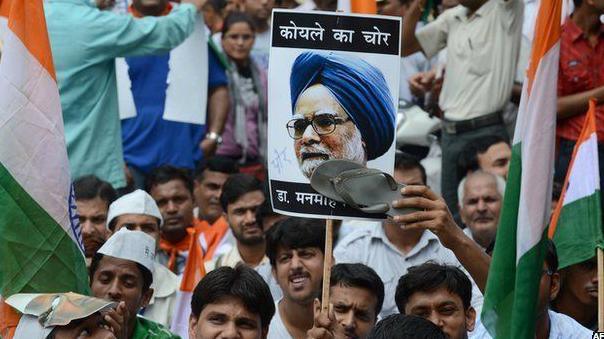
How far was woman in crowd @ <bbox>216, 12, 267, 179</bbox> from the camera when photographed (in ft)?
41.9

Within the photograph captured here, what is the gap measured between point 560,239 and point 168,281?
238cm

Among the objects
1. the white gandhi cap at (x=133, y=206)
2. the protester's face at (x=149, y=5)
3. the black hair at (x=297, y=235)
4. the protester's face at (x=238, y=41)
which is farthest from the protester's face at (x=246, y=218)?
the protester's face at (x=238, y=41)

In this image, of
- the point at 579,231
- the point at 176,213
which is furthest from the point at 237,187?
the point at 579,231

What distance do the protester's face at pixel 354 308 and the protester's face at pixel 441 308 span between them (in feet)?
1.48

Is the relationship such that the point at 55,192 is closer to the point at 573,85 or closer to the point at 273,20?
the point at 273,20

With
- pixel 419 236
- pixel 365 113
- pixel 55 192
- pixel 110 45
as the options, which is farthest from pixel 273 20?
pixel 110 45

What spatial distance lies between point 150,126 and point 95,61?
1.69 metres

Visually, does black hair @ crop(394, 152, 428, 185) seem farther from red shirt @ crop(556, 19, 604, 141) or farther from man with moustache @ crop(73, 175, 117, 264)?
man with moustache @ crop(73, 175, 117, 264)

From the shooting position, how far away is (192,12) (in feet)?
34.3

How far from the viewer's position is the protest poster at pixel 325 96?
671 cm

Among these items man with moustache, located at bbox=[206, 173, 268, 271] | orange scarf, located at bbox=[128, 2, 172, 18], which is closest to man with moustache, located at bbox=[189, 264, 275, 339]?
man with moustache, located at bbox=[206, 173, 268, 271]

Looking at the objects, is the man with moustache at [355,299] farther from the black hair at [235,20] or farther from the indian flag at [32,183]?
the black hair at [235,20]

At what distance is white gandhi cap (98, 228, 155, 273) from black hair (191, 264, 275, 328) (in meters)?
0.60

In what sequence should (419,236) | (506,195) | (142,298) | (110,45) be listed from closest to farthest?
(506,195), (142,298), (419,236), (110,45)
